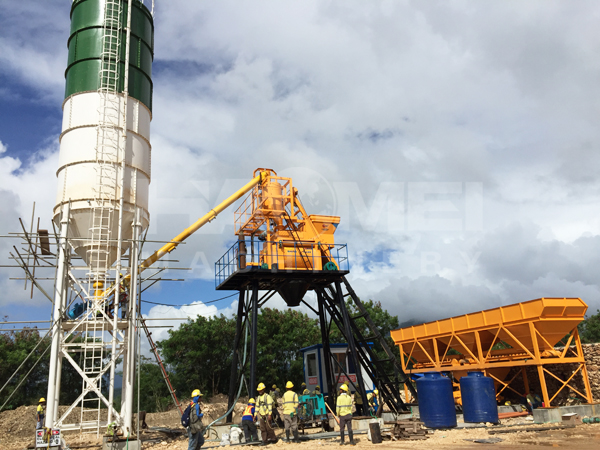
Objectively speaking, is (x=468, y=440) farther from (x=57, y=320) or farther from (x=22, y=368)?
(x=22, y=368)

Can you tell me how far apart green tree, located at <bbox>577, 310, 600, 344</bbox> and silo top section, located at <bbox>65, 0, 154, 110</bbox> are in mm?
52690

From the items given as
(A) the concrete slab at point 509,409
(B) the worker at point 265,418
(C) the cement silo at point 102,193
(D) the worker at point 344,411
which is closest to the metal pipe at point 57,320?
→ (C) the cement silo at point 102,193

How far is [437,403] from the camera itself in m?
16.4

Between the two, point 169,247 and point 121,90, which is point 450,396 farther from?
point 121,90

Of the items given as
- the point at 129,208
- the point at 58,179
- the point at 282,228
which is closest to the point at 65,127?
the point at 58,179

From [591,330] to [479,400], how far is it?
4658 cm

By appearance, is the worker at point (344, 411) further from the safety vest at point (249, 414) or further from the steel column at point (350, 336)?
the steel column at point (350, 336)

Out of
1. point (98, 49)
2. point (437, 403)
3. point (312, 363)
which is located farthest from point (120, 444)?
point (98, 49)

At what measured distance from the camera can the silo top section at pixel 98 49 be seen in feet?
61.5

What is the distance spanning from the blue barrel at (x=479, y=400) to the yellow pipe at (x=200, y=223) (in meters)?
11.4

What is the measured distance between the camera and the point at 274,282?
2044 centimetres

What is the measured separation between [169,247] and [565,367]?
16.9 meters

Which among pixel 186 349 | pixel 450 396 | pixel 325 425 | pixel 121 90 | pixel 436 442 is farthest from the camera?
pixel 186 349

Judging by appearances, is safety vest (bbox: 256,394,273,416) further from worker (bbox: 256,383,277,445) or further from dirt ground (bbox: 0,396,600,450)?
dirt ground (bbox: 0,396,600,450)
